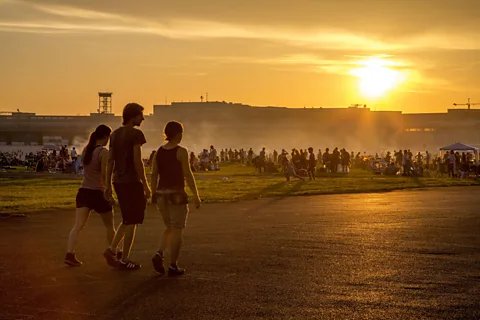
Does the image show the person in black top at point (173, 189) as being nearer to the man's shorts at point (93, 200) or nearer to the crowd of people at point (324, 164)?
the man's shorts at point (93, 200)

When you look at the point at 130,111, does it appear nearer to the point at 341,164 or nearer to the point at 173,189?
the point at 173,189

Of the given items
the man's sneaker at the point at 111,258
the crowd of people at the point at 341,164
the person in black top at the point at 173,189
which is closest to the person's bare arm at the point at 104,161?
the person in black top at the point at 173,189

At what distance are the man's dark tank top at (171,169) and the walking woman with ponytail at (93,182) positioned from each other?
950 mm

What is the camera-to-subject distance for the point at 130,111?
360 inches

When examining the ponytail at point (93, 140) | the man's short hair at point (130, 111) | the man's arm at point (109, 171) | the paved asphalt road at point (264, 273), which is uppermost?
the man's short hair at point (130, 111)

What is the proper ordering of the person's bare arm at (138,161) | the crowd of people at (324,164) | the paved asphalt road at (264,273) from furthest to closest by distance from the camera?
1. the crowd of people at (324,164)
2. the person's bare arm at (138,161)
3. the paved asphalt road at (264,273)

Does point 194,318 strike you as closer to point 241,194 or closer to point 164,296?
point 164,296

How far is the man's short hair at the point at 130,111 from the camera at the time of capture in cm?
912

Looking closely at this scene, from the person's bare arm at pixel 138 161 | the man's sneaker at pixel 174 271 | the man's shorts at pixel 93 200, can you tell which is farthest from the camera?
the man's shorts at pixel 93 200

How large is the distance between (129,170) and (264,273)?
2036mm

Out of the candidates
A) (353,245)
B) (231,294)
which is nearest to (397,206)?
(353,245)

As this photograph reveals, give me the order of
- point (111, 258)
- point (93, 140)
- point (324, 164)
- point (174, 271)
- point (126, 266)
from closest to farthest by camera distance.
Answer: point (174, 271), point (126, 266), point (111, 258), point (93, 140), point (324, 164)

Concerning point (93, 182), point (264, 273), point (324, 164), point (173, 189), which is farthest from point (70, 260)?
point (324, 164)

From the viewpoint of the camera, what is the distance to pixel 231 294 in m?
7.74
